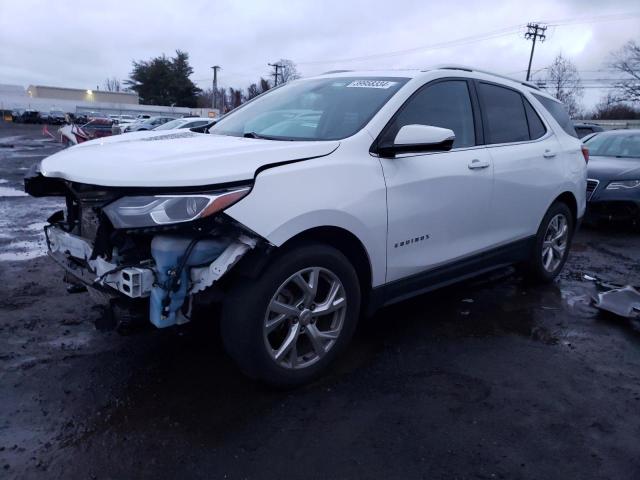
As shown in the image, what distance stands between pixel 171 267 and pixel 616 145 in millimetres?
8830

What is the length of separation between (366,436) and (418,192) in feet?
5.08

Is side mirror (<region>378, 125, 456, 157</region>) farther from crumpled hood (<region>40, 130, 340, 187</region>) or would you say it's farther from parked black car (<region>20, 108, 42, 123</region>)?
parked black car (<region>20, 108, 42, 123</region>)

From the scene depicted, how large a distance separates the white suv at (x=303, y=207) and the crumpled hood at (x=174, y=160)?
0.4 inches

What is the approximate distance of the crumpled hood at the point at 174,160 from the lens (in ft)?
8.27

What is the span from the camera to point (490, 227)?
409 centimetres

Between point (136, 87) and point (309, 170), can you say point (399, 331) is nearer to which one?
point (309, 170)

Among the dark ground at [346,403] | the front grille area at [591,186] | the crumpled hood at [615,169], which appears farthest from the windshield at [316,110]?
the crumpled hood at [615,169]

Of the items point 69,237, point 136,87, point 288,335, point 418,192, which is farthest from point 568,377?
point 136,87

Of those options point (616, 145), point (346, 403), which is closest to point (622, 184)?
point (616, 145)

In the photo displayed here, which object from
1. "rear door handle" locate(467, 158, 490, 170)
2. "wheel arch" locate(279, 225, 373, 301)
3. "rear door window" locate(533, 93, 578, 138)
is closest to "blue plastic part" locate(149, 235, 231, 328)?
"wheel arch" locate(279, 225, 373, 301)

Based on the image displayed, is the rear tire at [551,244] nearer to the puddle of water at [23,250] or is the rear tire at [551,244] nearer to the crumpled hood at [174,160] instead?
the crumpled hood at [174,160]

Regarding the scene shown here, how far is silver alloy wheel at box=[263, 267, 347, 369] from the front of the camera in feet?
9.29

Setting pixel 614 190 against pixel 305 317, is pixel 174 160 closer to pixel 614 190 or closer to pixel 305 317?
pixel 305 317

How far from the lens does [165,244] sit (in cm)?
251
